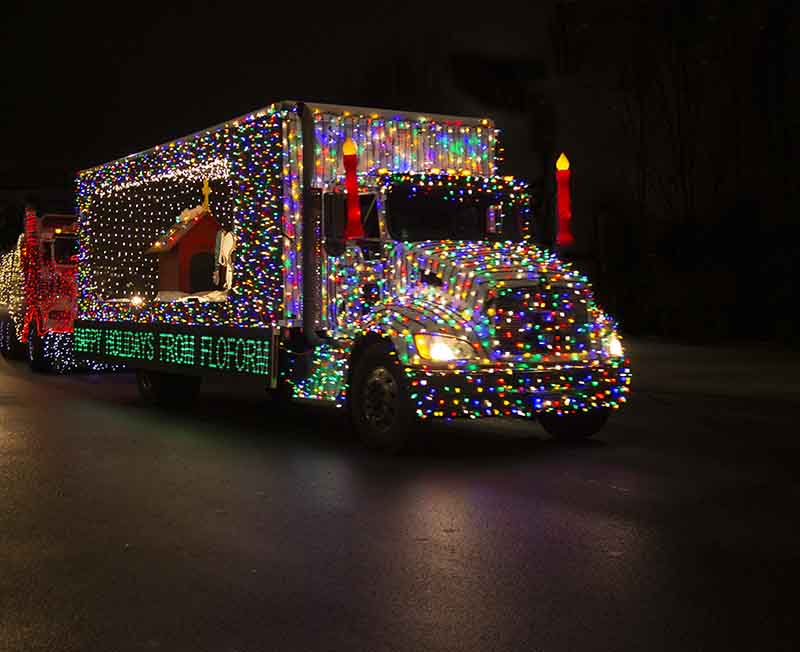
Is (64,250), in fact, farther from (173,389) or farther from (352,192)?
(352,192)

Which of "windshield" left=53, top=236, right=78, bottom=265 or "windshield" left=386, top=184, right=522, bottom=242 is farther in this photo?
"windshield" left=53, top=236, right=78, bottom=265

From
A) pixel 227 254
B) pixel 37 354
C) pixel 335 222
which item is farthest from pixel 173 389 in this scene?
pixel 37 354

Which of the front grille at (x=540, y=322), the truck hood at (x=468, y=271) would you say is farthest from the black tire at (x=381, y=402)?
the front grille at (x=540, y=322)

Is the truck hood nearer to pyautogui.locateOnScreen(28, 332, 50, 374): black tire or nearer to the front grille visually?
the front grille

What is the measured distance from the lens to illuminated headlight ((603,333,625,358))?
11391mm

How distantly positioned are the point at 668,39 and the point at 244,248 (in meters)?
17.8

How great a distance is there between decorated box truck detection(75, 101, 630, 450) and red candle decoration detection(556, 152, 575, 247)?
376mm

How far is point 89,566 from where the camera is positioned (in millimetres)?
6922

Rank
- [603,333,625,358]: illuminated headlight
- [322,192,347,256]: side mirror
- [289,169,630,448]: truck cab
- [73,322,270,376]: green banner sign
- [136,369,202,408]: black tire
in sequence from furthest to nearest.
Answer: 1. [136,369,202,408]: black tire
2. [73,322,270,376]: green banner sign
3. [322,192,347,256]: side mirror
4. [603,333,625,358]: illuminated headlight
5. [289,169,630,448]: truck cab

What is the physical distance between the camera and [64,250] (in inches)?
905

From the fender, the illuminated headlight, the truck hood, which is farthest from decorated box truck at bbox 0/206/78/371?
the illuminated headlight

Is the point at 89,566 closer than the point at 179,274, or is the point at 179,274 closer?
the point at 89,566

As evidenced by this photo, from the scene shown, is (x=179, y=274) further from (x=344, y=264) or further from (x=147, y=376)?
(x=344, y=264)

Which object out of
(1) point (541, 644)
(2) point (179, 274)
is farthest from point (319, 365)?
(1) point (541, 644)
